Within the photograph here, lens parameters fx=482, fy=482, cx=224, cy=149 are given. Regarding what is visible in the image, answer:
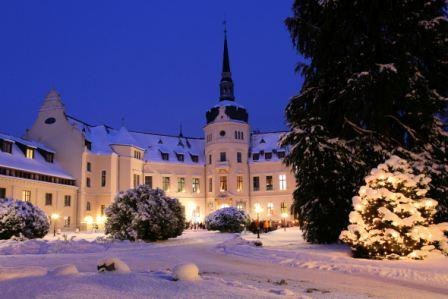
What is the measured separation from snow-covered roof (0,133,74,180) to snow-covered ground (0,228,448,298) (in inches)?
945

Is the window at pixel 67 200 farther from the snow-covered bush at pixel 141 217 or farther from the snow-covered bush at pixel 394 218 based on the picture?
the snow-covered bush at pixel 394 218

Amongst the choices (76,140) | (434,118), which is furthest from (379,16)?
(76,140)

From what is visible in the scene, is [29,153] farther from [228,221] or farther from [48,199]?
[228,221]

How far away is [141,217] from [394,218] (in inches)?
581

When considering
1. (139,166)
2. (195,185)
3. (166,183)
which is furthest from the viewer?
(195,185)

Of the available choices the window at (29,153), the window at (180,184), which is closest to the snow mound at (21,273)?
the window at (29,153)

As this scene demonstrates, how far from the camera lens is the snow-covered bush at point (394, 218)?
592 inches

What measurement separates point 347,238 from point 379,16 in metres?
9.88

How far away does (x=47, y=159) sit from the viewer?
50.6 metres

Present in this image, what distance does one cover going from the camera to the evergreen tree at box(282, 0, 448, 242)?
19.2 metres

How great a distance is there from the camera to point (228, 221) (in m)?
37.5

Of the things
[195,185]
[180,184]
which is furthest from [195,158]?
[180,184]

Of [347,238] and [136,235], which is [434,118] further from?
[136,235]

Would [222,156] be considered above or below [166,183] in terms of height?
above
